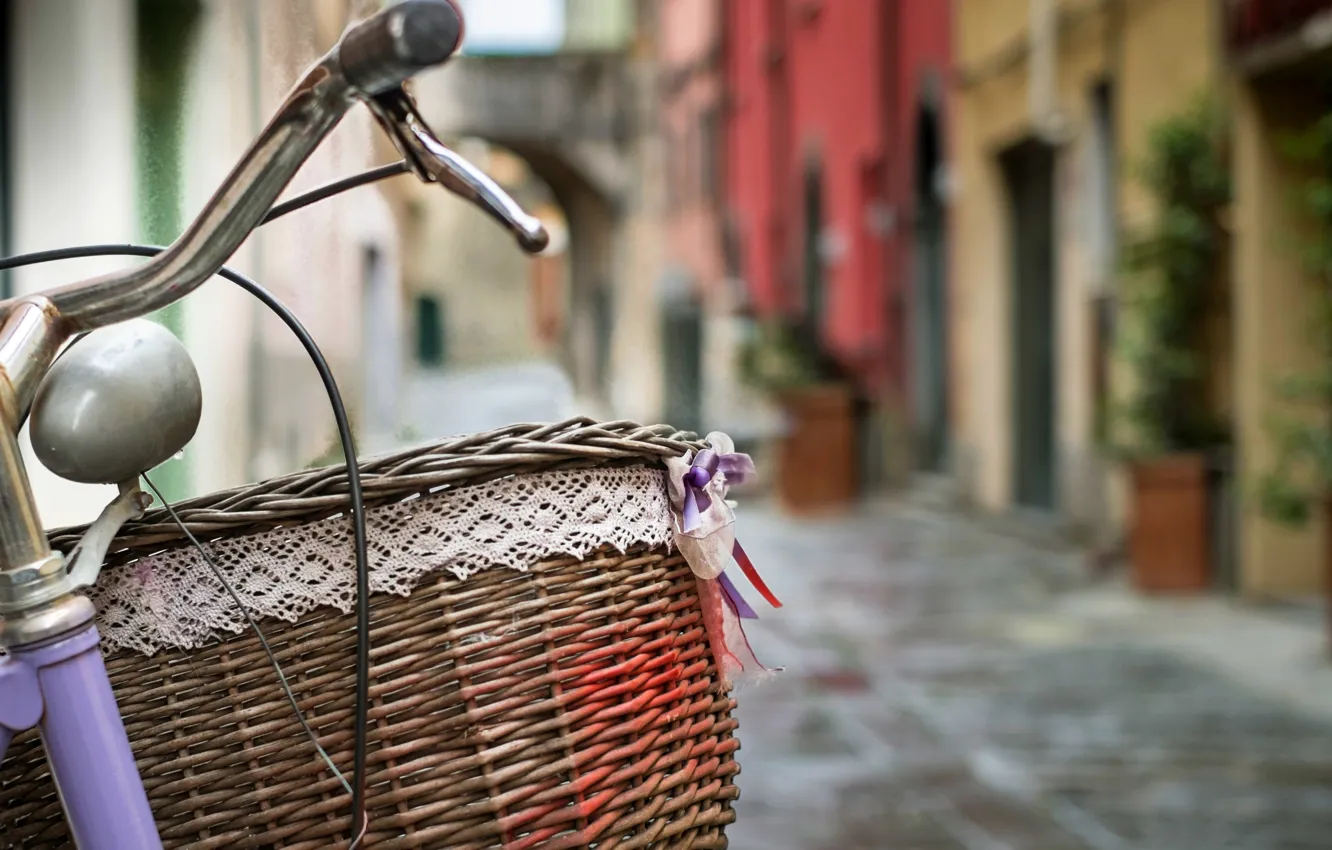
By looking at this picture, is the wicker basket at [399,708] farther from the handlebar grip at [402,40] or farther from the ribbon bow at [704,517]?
the handlebar grip at [402,40]

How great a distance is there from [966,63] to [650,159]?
12577mm

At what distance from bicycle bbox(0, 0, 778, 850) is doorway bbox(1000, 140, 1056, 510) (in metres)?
7.99

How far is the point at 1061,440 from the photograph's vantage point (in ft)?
26.5

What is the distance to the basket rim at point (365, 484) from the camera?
34.2 inches

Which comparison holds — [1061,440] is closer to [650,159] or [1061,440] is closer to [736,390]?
[736,390]

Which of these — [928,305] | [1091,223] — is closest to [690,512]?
[1091,223]

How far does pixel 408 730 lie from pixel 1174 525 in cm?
572

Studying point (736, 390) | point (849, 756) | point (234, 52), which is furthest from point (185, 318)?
point (736, 390)

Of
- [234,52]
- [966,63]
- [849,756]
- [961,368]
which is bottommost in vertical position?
[849,756]

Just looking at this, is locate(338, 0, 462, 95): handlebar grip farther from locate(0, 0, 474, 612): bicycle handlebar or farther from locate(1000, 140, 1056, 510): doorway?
locate(1000, 140, 1056, 510): doorway

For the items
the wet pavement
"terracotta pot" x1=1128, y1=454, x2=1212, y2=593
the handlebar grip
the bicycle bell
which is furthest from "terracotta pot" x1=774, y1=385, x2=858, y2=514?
the handlebar grip

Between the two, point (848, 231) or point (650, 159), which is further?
point (650, 159)

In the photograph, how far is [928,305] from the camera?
10.7 meters

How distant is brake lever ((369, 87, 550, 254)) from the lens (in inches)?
31.4
